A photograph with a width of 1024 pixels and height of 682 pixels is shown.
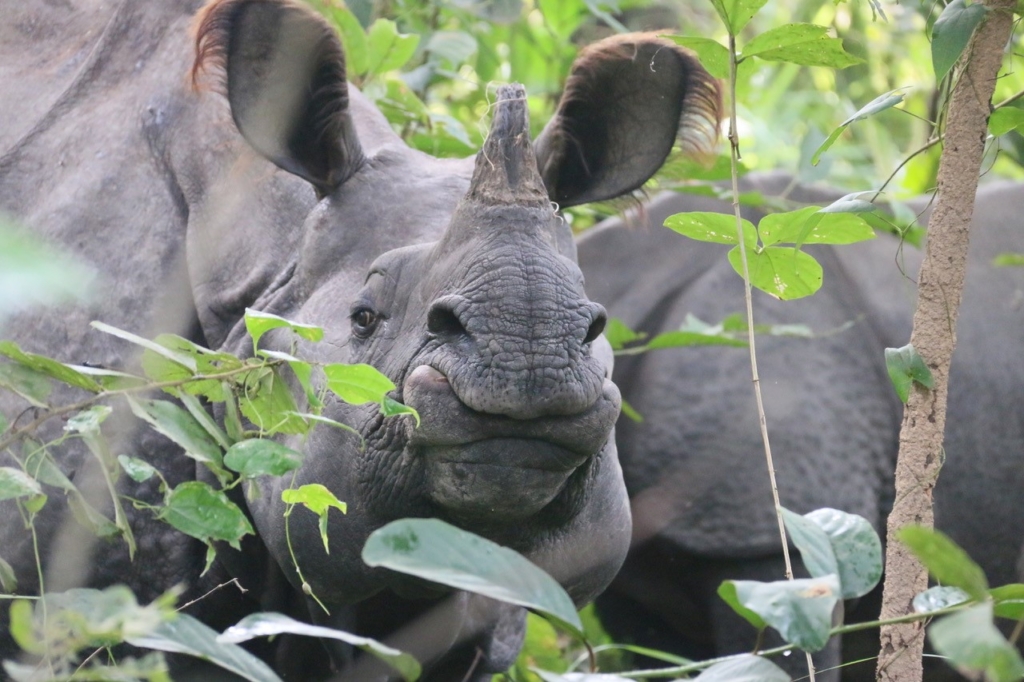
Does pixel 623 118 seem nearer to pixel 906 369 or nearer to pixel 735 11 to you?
pixel 735 11

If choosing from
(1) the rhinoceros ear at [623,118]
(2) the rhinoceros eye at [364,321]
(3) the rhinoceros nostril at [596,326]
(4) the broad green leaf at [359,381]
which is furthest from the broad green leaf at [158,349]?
(1) the rhinoceros ear at [623,118]

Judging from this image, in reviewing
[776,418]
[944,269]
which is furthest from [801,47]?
[776,418]

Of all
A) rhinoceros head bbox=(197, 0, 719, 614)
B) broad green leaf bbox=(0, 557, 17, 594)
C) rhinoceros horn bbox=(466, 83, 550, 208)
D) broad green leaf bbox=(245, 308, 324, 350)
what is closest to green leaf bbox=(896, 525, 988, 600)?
rhinoceros head bbox=(197, 0, 719, 614)

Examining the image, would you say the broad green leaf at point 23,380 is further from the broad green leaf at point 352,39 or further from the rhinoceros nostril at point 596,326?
the broad green leaf at point 352,39

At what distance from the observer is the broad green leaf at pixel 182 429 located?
169cm

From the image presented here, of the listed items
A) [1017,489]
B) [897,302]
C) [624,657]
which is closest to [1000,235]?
[897,302]

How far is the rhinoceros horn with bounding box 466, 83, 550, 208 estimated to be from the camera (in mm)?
1899

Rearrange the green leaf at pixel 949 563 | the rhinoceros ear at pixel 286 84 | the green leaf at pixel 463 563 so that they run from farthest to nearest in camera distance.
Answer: the rhinoceros ear at pixel 286 84 < the green leaf at pixel 463 563 < the green leaf at pixel 949 563

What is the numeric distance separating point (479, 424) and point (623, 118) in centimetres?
95

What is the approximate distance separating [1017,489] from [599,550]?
240cm

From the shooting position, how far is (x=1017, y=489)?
4191 mm

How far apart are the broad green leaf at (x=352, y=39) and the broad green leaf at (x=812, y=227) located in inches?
54.7

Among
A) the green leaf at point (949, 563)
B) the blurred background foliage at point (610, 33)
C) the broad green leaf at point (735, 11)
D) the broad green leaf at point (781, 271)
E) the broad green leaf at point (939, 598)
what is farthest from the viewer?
the blurred background foliage at point (610, 33)

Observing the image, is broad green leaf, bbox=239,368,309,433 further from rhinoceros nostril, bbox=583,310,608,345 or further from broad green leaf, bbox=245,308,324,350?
rhinoceros nostril, bbox=583,310,608,345
